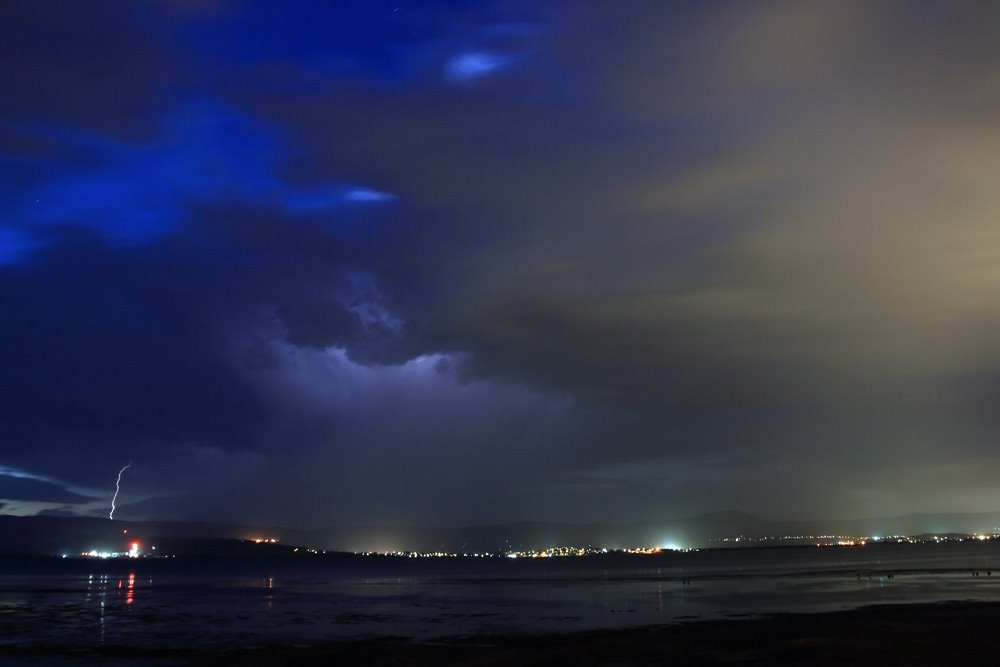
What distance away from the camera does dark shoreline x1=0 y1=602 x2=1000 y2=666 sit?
39.8 meters

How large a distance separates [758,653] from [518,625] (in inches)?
824

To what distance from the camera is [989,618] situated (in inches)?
2056

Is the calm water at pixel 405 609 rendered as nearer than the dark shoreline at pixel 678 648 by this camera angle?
No

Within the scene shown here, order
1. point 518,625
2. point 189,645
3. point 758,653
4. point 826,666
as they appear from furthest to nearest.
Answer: point 518,625, point 189,645, point 758,653, point 826,666

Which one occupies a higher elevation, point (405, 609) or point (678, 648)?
point (678, 648)

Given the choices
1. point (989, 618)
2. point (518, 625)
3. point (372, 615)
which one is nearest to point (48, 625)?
point (372, 615)

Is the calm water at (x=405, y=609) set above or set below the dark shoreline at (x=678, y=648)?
below

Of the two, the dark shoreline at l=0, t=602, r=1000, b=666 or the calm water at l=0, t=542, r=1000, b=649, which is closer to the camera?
the dark shoreline at l=0, t=602, r=1000, b=666

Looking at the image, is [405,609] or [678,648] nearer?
[678,648]

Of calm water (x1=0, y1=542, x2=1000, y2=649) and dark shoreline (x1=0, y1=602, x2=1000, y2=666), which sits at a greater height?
dark shoreline (x1=0, y1=602, x2=1000, y2=666)

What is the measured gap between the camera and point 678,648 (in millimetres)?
43875

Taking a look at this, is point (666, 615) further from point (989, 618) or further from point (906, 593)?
point (906, 593)

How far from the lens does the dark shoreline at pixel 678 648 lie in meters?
39.8

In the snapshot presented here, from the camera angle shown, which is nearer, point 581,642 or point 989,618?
point 581,642
